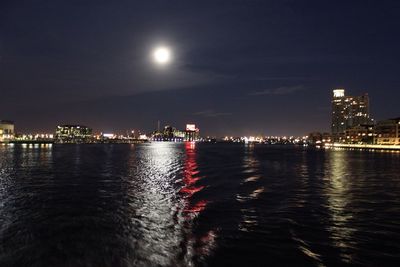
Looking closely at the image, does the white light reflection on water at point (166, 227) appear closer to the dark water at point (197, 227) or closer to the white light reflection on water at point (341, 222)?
the dark water at point (197, 227)

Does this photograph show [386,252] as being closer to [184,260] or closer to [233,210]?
[184,260]

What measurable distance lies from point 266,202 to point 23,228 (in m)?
17.6

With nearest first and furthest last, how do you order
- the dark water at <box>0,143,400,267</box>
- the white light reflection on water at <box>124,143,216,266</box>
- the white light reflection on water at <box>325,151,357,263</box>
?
the dark water at <box>0,143,400,267</box> < the white light reflection on water at <box>124,143,216,266</box> < the white light reflection on water at <box>325,151,357,263</box>

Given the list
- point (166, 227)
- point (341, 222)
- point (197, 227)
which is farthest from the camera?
point (341, 222)

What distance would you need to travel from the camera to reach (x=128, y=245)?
16344 mm

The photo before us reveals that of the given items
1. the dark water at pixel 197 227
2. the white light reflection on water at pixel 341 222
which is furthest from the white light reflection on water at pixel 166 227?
the white light reflection on water at pixel 341 222

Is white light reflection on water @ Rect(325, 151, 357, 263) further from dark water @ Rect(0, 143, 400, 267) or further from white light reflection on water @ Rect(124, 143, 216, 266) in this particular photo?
white light reflection on water @ Rect(124, 143, 216, 266)

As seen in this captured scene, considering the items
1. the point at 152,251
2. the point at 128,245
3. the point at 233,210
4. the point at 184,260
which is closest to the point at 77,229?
the point at 128,245

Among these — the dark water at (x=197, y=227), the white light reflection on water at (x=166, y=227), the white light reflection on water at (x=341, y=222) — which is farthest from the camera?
the white light reflection on water at (x=341, y=222)

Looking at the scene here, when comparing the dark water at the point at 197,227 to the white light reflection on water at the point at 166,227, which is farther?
the white light reflection on water at the point at 166,227

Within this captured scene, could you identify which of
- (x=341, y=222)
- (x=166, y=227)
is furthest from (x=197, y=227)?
(x=341, y=222)

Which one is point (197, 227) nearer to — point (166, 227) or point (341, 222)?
point (166, 227)

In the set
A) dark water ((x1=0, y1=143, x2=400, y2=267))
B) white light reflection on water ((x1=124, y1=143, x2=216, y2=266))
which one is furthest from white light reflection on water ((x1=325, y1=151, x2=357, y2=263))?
white light reflection on water ((x1=124, y1=143, x2=216, y2=266))

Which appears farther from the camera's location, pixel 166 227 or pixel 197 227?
pixel 166 227
